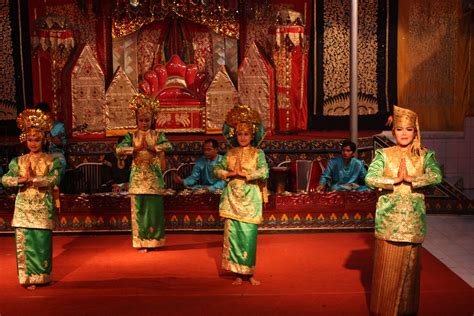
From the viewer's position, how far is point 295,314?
4.66 meters

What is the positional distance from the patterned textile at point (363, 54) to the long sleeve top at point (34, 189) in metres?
6.24

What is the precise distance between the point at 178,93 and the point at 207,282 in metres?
5.68

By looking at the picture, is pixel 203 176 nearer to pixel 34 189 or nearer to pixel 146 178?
pixel 146 178

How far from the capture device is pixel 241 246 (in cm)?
538

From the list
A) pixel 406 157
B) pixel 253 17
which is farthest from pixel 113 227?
pixel 253 17

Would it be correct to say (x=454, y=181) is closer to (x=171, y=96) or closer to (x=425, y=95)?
(x=425, y=95)

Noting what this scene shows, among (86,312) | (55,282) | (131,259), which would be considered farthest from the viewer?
(131,259)

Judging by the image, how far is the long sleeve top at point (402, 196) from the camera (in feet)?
14.2

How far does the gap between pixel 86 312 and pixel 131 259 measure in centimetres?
155

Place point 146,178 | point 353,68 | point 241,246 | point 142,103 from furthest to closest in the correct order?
point 353,68, point 146,178, point 142,103, point 241,246

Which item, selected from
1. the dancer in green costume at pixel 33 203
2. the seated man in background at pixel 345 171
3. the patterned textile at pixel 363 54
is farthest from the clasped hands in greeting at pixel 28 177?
the patterned textile at pixel 363 54

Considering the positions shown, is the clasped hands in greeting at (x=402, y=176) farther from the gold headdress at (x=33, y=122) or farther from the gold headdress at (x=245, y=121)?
the gold headdress at (x=33, y=122)

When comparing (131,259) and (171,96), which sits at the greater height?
(171,96)

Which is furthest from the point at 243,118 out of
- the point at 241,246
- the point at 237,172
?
the point at 241,246
